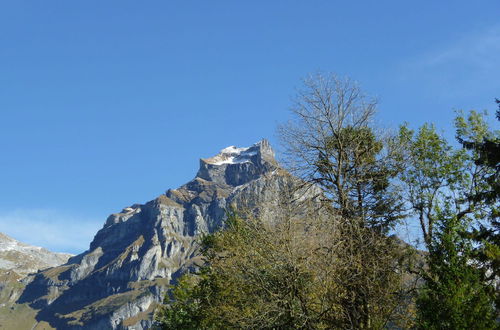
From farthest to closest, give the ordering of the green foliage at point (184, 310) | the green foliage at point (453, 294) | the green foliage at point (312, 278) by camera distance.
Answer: the green foliage at point (184, 310) → the green foliage at point (312, 278) → the green foliage at point (453, 294)

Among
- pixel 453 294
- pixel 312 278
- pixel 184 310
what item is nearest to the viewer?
pixel 453 294

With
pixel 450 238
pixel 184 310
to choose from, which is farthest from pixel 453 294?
pixel 184 310

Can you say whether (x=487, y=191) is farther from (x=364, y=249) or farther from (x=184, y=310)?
(x=184, y=310)

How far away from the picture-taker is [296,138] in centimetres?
2216

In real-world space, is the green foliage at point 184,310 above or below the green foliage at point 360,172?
below

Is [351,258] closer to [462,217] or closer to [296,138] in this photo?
[296,138]

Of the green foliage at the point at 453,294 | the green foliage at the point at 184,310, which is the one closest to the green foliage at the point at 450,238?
the green foliage at the point at 453,294

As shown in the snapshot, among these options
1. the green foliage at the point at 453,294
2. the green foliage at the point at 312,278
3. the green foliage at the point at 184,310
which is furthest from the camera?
the green foliage at the point at 184,310

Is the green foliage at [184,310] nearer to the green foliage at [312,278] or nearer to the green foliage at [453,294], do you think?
the green foliage at [312,278]

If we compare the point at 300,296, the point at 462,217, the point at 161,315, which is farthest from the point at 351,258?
the point at 161,315

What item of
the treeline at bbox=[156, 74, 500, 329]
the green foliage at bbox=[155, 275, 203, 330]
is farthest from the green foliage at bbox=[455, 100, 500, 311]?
the green foliage at bbox=[155, 275, 203, 330]

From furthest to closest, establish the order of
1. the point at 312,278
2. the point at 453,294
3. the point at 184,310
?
the point at 184,310 → the point at 312,278 → the point at 453,294

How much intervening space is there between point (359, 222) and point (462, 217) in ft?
21.1

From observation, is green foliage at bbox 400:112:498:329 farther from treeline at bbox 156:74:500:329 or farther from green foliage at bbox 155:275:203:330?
green foliage at bbox 155:275:203:330
